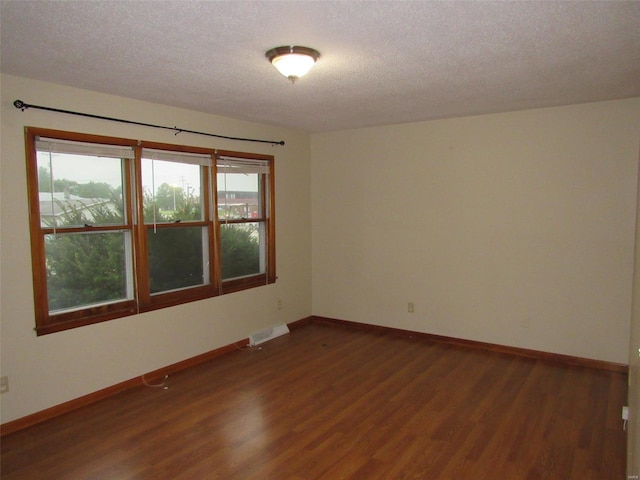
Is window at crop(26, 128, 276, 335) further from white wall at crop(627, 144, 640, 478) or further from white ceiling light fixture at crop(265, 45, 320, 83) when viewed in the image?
white wall at crop(627, 144, 640, 478)

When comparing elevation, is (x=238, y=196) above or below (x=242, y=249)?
above

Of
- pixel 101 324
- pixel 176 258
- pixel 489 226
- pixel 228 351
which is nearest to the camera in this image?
pixel 101 324

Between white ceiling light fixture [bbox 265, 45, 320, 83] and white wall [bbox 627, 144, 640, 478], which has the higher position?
white ceiling light fixture [bbox 265, 45, 320, 83]

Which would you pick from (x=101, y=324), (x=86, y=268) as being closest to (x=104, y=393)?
(x=101, y=324)

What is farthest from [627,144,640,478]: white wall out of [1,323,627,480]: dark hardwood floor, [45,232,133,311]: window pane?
[45,232,133,311]: window pane

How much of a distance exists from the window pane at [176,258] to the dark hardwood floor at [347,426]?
2.85 feet

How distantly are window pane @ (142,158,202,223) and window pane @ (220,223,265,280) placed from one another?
468 millimetres

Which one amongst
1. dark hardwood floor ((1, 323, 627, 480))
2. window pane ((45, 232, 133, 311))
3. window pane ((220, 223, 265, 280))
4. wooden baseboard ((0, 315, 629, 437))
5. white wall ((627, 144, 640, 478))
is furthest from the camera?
window pane ((220, 223, 265, 280))

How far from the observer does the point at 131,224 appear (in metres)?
3.85

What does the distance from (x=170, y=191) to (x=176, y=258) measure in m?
0.66

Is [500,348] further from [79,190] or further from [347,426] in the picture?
[79,190]

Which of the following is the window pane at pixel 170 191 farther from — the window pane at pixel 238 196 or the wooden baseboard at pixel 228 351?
the wooden baseboard at pixel 228 351

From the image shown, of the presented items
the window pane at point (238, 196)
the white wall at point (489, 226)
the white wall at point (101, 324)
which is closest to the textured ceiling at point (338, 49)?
the white wall at point (101, 324)

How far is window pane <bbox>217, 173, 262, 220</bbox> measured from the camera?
15.4ft
